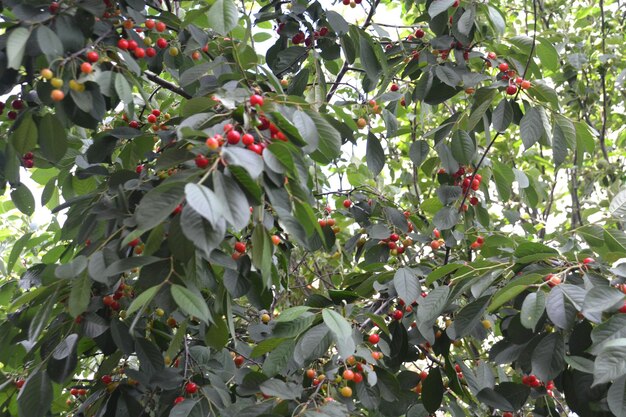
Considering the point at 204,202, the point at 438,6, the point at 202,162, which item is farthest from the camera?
the point at 438,6

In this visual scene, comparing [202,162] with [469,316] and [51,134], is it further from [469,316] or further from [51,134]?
[469,316]

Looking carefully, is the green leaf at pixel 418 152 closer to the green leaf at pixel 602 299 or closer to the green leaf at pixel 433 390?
the green leaf at pixel 433 390

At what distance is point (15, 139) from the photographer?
1.88 metres

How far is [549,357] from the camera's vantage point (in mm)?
1674

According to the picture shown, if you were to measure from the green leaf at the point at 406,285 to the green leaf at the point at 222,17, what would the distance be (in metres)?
0.85

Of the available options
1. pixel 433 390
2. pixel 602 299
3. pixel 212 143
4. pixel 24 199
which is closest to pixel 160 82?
pixel 24 199

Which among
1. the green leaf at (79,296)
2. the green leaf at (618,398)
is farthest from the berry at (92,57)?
the green leaf at (618,398)

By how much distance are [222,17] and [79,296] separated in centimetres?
76

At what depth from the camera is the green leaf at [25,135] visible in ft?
6.15

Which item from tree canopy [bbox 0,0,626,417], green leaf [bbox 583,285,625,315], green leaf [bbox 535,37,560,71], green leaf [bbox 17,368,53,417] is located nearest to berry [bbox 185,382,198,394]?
tree canopy [bbox 0,0,626,417]

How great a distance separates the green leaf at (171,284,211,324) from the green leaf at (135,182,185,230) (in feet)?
0.53

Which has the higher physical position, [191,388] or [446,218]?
[446,218]

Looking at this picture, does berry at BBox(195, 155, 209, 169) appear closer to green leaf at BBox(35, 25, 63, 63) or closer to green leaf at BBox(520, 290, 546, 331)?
green leaf at BBox(35, 25, 63, 63)

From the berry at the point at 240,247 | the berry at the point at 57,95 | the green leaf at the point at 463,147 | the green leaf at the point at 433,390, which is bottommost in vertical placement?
the green leaf at the point at 433,390
